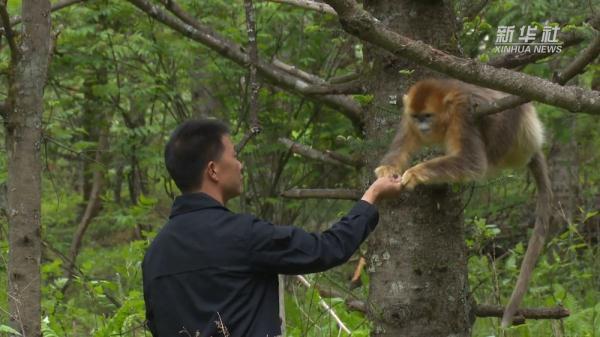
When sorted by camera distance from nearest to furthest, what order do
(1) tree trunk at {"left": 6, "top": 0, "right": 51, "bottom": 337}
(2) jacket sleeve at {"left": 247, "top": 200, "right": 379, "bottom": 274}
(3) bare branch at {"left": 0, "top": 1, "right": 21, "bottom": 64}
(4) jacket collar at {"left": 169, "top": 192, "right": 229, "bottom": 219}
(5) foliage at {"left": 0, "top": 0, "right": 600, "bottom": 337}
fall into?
(2) jacket sleeve at {"left": 247, "top": 200, "right": 379, "bottom": 274} < (4) jacket collar at {"left": 169, "top": 192, "right": 229, "bottom": 219} < (3) bare branch at {"left": 0, "top": 1, "right": 21, "bottom": 64} < (1) tree trunk at {"left": 6, "top": 0, "right": 51, "bottom": 337} < (5) foliage at {"left": 0, "top": 0, "right": 600, "bottom": 337}

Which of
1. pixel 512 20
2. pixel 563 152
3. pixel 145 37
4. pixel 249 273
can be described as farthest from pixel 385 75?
pixel 563 152

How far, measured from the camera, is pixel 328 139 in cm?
912

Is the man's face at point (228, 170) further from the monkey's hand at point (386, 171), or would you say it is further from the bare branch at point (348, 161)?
the bare branch at point (348, 161)

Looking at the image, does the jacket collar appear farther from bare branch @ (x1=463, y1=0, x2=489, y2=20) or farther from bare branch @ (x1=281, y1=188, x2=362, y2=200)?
bare branch @ (x1=463, y1=0, x2=489, y2=20)

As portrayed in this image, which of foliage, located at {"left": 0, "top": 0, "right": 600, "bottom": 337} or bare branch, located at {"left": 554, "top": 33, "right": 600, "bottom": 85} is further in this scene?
foliage, located at {"left": 0, "top": 0, "right": 600, "bottom": 337}

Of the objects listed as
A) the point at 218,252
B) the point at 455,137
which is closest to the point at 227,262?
the point at 218,252

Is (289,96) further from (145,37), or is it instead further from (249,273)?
(249,273)

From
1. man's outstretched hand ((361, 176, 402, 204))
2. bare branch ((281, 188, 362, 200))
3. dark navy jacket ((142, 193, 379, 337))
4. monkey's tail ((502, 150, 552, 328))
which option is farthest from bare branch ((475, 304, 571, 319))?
dark navy jacket ((142, 193, 379, 337))

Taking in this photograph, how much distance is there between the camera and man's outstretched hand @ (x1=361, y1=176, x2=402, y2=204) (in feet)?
11.4

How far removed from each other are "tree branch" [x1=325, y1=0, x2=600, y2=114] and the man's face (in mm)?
858

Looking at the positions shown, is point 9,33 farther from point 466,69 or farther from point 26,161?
point 466,69

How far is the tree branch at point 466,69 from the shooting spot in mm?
2734

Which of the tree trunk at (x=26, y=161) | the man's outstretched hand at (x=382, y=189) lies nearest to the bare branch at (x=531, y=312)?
the man's outstretched hand at (x=382, y=189)

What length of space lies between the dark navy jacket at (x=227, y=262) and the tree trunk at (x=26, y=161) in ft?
3.25
